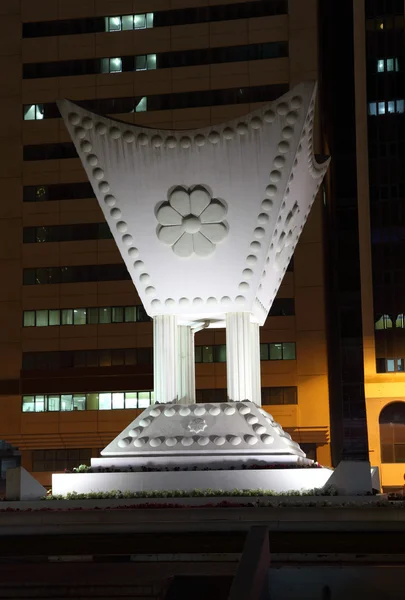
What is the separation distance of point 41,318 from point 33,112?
13.2 meters

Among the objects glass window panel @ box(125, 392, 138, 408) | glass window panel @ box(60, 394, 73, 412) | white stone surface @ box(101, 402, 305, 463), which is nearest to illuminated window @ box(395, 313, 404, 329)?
glass window panel @ box(125, 392, 138, 408)

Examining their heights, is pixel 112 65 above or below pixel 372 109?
above

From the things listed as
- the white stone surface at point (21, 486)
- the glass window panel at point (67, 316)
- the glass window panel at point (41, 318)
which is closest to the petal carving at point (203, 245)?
the white stone surface at point (21, 486)

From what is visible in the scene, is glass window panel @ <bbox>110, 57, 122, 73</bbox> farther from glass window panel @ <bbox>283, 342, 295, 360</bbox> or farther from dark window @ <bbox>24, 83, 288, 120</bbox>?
glass window panel @ <bbox>283, 342, 295, 360</bbox>

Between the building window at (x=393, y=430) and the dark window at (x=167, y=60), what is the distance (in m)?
22.2

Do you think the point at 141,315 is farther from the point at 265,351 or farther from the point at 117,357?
the point at 265,351

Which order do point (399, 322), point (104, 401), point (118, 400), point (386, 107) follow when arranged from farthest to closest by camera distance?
point (386, 107), point (104, 401), point (118, 400), point (399, 322)

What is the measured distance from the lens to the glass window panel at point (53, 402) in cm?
6262

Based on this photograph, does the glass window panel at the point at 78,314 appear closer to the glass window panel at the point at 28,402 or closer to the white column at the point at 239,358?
the glass window panel at the point at 28,402

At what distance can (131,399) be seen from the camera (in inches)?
2443

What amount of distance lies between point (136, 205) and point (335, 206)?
53.6 metres

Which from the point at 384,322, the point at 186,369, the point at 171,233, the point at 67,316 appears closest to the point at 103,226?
the point at 67,316

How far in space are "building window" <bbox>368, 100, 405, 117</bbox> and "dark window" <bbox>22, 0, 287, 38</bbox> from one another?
8.01 metres

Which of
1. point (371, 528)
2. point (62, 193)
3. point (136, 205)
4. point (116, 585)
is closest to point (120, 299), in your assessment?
point (62, 193)
